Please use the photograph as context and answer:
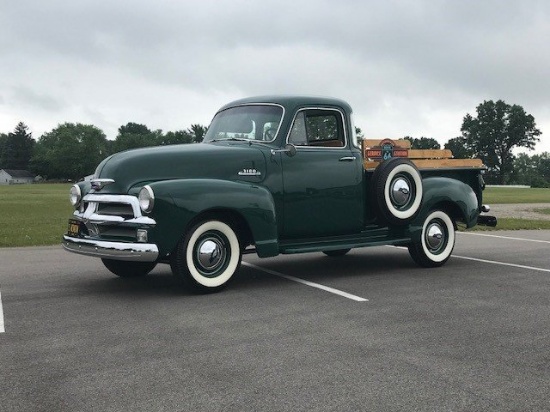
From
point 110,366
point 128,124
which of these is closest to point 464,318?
point 110,366

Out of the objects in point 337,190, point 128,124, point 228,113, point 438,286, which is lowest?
point 438,286

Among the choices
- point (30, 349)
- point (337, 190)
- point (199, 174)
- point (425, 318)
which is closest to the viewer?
point (30, 349)

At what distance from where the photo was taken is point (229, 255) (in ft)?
21.7

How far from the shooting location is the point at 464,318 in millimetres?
5367

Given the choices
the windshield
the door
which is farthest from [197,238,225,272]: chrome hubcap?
the windshield

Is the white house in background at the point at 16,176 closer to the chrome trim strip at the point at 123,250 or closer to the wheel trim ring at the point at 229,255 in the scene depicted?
the chrome trim strip at the point at 123,250

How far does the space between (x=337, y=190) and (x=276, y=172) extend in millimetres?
900

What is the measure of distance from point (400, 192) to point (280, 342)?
377cm

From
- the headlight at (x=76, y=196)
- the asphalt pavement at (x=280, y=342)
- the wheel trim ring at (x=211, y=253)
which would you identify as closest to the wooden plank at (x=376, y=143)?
the asphalt pavement at (x=280, y=342)

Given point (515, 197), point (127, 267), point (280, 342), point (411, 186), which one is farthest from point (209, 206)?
point (515, 197)

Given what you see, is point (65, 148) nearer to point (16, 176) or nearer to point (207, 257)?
point (16, 176)

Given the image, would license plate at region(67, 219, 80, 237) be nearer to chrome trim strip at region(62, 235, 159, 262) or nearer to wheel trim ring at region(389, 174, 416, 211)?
chrome trim strip at region(62, 235, 159, 262)

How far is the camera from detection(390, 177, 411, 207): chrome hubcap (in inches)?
305

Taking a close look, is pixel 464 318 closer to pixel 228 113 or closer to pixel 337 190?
pixel 337 190
